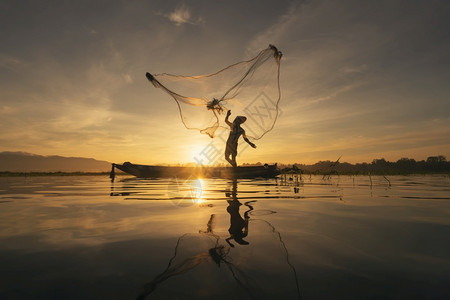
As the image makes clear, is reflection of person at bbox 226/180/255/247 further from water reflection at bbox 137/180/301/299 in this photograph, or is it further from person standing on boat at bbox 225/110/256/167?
person standing on boat at bbox 225/110/256/167

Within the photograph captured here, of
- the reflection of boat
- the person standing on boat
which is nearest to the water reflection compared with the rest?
the person standing on boat

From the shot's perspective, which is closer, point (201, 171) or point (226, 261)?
point (226, 261)


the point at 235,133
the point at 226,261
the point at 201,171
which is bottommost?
the point at 226,261

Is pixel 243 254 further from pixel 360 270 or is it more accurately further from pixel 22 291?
pixel 22 291

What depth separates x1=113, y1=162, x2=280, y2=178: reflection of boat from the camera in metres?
20.9

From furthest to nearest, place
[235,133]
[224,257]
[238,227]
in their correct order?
[235,133] → [238,227] → [224,257]

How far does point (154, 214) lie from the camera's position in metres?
5.09

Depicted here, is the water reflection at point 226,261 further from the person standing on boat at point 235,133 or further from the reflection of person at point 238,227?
the person standing on boat at point 235,133

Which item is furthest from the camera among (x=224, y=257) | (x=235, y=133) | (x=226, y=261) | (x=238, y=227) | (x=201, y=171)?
(x=201, y=171)

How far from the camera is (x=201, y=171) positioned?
22.4 metres

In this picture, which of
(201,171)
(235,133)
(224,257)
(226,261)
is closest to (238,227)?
(224,257)

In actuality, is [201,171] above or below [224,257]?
above

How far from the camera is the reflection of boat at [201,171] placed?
68.6 ft

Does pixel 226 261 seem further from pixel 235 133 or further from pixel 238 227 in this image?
pixel 235 133
